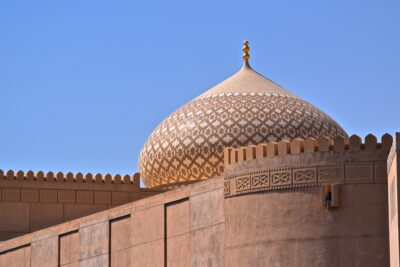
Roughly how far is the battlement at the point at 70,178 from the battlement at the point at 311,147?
6747 millimetres

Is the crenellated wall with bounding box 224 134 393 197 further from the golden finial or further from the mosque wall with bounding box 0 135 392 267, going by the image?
the golden finial

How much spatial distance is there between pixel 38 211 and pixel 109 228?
145 inches

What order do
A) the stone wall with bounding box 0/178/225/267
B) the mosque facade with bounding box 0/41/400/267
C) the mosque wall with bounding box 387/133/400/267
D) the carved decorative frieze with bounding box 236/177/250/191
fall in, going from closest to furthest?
the mosque wall with bounding box 387/133/400/267
the mosque facade with bounding box 0/41/400/267
the carved decorative frieze with bounding box 236/177/250/191
the stone wall with bounding box 0/178/225/267

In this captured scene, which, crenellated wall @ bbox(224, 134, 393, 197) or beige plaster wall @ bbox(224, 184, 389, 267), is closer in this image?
beige plaster wall @ bbox(224, 184, 389, 267)

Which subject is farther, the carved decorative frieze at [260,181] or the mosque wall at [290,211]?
the carved decorative frieze at [260,181]

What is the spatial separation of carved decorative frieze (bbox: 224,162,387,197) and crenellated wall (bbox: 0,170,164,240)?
687 cm

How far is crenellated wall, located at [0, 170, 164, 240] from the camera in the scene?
2414 centimetres

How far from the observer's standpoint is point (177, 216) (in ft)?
62.3

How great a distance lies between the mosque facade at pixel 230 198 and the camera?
53.9 ft

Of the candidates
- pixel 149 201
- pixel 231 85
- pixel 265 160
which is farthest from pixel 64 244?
pixel 265 160

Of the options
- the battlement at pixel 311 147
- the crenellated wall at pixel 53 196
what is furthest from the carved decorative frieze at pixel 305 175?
the crenellated wall at pixel 53 196

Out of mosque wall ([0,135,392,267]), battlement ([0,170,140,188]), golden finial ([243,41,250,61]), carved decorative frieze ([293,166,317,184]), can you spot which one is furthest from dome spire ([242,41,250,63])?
carved decorative frieze ([293,166,317,184])

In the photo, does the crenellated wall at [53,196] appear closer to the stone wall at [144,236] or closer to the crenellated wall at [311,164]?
the stone wall at [144,236]

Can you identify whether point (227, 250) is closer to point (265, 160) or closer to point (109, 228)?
point (265, 160)
